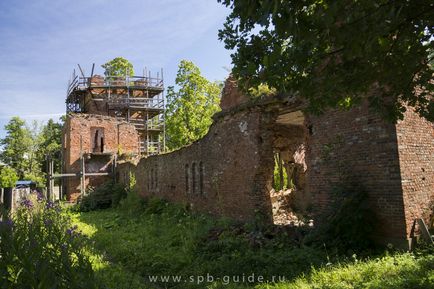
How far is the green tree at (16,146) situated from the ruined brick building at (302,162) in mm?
36150

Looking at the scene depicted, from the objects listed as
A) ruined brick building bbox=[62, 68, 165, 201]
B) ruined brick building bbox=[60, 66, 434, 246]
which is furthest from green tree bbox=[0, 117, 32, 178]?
ruined brick building bbox=[60, 66, 434, 246]

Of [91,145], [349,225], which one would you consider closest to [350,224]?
[349,225]

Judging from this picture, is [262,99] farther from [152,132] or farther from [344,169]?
[152,132]

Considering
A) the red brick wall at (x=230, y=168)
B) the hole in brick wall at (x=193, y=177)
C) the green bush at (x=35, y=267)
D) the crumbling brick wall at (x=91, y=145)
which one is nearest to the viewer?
the green bush at (x=35, y=267)

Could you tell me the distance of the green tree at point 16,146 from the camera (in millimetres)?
46531

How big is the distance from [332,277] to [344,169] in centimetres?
303

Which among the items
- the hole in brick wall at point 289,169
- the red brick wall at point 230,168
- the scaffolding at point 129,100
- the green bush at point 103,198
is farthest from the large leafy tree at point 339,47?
the scaffolding at point 129,100

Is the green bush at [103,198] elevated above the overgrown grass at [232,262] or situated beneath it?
elevated above

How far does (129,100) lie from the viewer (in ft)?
119

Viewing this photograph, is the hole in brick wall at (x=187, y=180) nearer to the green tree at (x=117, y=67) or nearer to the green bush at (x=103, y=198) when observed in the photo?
the green bush at (x=103, y=198)

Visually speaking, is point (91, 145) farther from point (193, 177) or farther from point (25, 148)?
point (25, 148)

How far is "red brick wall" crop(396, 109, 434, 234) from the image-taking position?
7484 millimetres

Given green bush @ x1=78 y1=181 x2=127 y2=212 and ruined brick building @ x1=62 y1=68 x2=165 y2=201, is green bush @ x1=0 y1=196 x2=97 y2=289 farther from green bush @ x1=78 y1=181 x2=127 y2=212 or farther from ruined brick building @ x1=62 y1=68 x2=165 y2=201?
ruined brick building @ x1=62 y1=68 x2=165 y2=201

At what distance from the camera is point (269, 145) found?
35.3 ft
